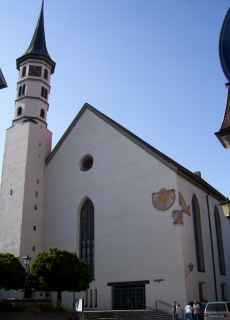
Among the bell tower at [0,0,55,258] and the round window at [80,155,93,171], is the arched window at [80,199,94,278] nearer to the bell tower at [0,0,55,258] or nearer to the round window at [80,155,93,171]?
the round window at [80,155,93,171]

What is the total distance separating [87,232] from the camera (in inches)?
1097

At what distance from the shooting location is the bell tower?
A: 92.7ft

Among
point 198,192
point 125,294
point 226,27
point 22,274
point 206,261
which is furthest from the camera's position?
point 198,192

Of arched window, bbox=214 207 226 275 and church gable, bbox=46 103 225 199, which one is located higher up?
church gable, bbox=46 103 225 199

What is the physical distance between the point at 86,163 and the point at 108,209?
4.84m

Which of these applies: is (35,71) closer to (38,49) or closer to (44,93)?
(44,93)

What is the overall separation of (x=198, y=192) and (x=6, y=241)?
584 inches

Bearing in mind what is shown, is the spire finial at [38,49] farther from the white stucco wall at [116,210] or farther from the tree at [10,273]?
the tree at [10,273]

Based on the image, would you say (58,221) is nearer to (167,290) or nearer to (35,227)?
(35,227)

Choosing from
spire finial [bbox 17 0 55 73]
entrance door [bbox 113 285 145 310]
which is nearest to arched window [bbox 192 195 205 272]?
entrance door [bbox 113 285 145 310]

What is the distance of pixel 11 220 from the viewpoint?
28484mm

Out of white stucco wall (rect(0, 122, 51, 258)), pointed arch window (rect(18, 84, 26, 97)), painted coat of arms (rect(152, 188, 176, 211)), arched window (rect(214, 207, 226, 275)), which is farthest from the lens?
pointed arch window (rect(18, 84, 26, 97))

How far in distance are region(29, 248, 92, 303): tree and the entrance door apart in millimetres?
4133

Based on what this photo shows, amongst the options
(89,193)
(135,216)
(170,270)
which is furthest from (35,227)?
(170,270)
